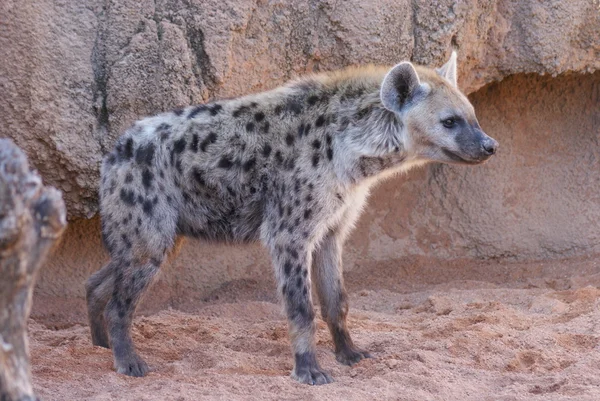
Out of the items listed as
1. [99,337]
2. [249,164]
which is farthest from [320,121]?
[99,337]

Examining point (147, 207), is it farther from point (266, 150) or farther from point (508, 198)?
point (508, 198)

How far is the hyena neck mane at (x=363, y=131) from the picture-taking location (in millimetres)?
3490

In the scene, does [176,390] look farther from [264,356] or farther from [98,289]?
[98,289]

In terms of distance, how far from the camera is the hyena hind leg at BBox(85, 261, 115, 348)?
12.5 feet

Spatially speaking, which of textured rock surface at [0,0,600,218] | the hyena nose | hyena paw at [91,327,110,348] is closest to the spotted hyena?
the hyena nose

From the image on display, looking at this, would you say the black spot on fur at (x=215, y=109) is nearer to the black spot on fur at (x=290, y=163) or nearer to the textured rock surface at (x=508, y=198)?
the black spot on fur at (x=290, y=163)

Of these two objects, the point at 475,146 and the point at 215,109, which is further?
the point at 215,109

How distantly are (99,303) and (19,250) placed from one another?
2.02 m

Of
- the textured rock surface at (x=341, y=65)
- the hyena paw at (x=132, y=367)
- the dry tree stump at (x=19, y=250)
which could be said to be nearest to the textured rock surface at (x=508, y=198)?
the textured rock surface at (x=341, y=65)

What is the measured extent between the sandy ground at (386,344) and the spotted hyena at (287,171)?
0.59 ft

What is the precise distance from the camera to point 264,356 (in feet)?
11.9

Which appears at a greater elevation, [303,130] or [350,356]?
[303,130]

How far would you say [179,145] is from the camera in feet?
12.0

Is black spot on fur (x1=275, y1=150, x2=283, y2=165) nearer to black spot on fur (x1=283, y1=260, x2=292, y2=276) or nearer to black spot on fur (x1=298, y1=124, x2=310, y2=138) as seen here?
black spot on fur (x1=298, y1=124, x2=310, y2=138)
